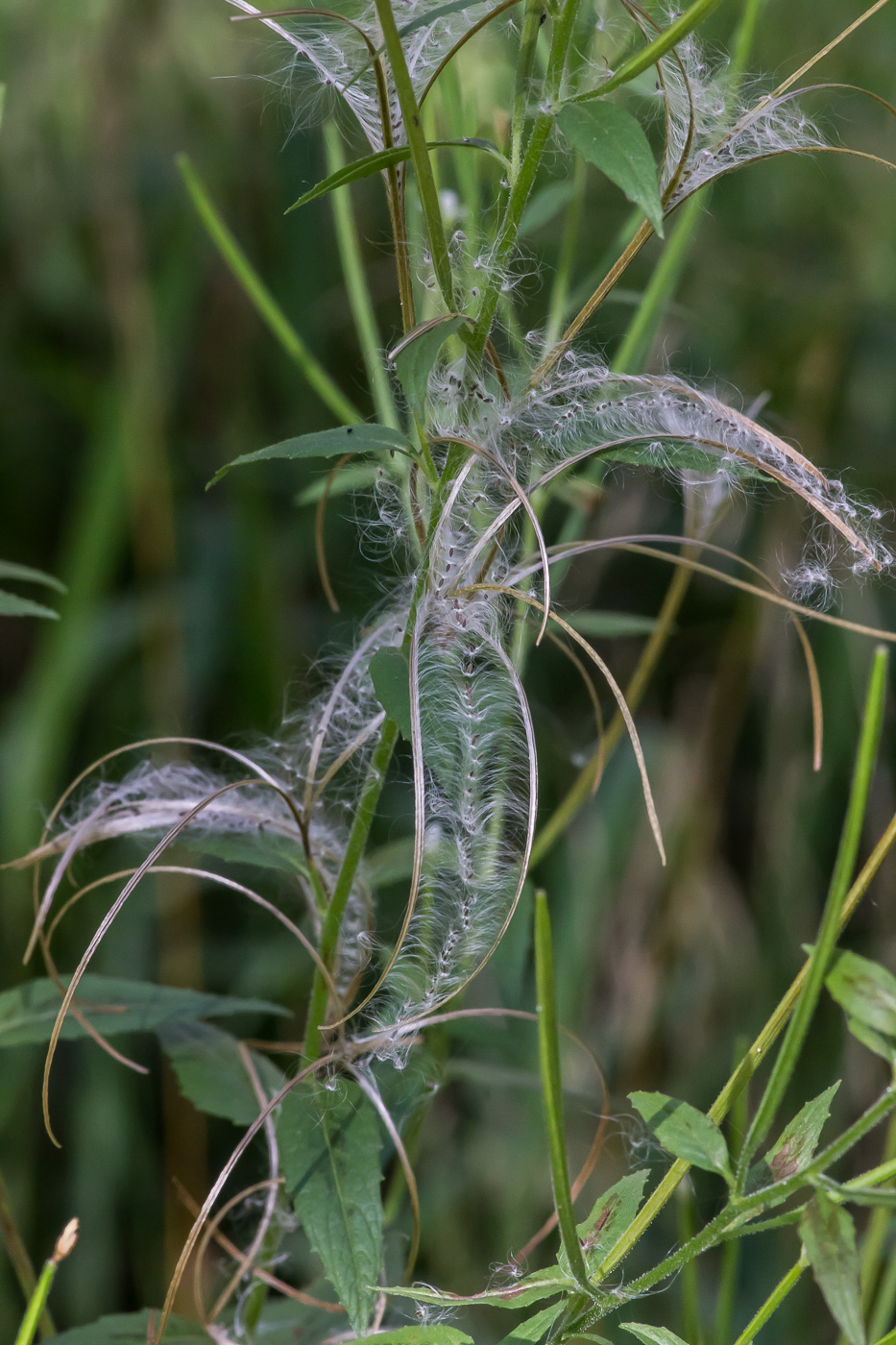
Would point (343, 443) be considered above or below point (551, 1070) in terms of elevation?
above

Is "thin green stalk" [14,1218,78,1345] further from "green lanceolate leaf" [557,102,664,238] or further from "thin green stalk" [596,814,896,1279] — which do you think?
"green lanceolate leaf" [557,102,664,238]

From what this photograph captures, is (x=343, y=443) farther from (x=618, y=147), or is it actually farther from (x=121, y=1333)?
(x=121, y=1333)

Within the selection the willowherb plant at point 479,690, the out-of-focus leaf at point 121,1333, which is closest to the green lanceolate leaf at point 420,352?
the willowherb plant at point 479,690

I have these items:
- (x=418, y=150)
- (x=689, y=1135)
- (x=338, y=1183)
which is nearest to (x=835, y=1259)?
(x=689, y=1135)

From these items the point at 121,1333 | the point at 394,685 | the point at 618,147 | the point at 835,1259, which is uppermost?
the point at 618,147

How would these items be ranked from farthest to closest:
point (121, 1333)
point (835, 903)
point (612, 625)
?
point (612, 625), point (121, 1333), point (835, 903)

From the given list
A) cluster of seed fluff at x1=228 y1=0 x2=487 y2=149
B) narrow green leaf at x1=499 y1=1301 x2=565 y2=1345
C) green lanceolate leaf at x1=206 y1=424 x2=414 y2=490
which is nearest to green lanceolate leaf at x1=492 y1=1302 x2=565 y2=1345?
narrow green leaf at x1=499 y1=1301 x2=565 y2=1345

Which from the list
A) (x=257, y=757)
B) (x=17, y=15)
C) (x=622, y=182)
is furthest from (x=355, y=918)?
(x=17, y=15)
